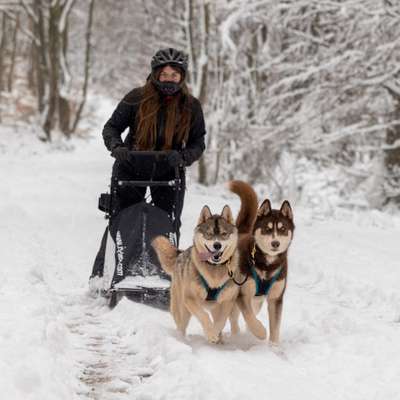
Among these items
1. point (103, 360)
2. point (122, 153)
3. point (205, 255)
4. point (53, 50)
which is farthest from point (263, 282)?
point (53, 50)

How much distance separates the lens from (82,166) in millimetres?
23797

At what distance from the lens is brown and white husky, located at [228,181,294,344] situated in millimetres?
4836

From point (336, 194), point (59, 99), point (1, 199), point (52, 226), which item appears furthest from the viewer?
point (59, 99)

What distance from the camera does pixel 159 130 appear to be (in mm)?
6324

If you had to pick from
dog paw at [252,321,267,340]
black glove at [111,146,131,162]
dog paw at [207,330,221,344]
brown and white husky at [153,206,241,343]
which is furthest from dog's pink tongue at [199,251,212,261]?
black glove at [111,146,131,162]

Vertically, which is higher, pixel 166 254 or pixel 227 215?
pixel 227 215

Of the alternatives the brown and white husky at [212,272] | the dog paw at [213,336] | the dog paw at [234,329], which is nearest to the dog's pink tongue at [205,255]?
the brown and white husky at [212,272]

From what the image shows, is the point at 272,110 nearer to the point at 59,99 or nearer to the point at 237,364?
the point at 237,364

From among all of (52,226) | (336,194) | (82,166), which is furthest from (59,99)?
(52,226)

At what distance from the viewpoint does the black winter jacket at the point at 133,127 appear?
Result: 6227 mm

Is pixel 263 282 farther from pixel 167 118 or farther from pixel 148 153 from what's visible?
pixel 167 118

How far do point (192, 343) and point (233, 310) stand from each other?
0.51 metres

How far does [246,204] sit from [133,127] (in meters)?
1.65

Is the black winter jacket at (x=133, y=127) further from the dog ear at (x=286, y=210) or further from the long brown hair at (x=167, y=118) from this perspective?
the dog ear at (x=286, y=210)
